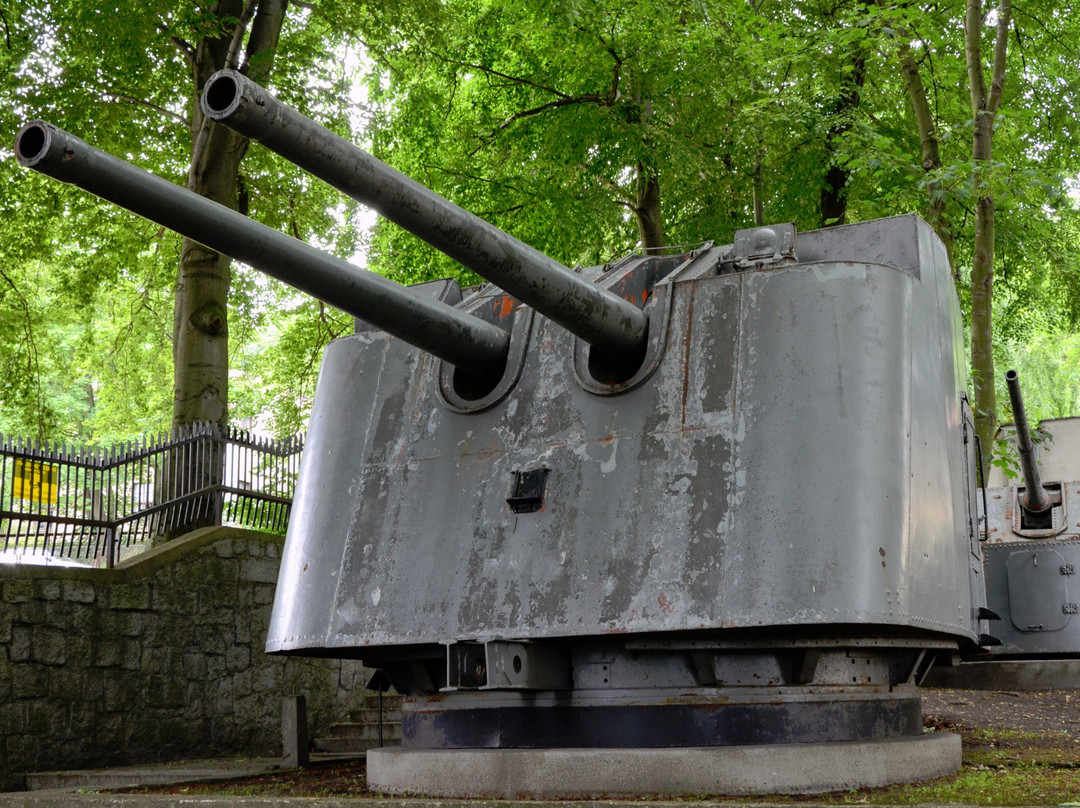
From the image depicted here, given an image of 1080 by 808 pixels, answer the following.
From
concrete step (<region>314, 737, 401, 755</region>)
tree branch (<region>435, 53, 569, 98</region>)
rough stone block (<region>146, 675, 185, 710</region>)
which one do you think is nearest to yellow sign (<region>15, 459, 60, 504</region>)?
rough stone block (<region>146, 675, 185, 710</region>)

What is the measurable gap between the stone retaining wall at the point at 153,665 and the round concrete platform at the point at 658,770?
13.7 feet

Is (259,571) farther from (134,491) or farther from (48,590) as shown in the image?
(48,590)

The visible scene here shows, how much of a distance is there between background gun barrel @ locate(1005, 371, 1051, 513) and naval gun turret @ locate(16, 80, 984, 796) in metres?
3.89

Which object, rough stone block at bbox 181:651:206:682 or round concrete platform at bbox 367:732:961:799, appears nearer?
round concrete platform at bbox 367:732:961:799

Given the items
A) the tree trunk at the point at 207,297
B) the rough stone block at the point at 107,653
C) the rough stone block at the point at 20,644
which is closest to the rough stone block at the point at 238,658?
the rough stone block at the point at 107,653

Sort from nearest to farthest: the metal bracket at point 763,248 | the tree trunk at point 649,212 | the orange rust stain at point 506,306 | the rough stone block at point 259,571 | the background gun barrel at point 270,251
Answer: the background gun barrel at point 270,251 < the metal bracket at point 763,248 < the orange rust stain at point 506,306 < the rough stone block at point 259,571 < the tree trunk at point 649,212

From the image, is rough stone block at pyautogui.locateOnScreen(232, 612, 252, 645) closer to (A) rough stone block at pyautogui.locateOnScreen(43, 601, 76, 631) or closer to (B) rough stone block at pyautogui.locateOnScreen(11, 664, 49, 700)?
(A) rough stone block at pyautogui.locateOnScreen(43, 601, 76, 631)

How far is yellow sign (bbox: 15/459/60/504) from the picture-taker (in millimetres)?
8453

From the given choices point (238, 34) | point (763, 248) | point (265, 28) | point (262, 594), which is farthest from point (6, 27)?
point (763, 248)

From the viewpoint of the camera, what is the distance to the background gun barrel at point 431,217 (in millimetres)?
3510

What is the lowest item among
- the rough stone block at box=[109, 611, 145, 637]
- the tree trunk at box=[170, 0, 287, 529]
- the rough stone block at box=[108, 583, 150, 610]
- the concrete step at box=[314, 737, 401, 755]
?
the concrete step at box=[314, 737, 401, 755]

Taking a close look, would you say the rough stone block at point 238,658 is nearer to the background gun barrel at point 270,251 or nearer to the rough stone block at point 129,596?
the rough stone block at point 129,596

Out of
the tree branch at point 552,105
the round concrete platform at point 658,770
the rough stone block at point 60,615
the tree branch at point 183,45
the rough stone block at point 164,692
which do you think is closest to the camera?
the round concrete platform at point 658,770

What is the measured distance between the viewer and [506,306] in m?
5.52
